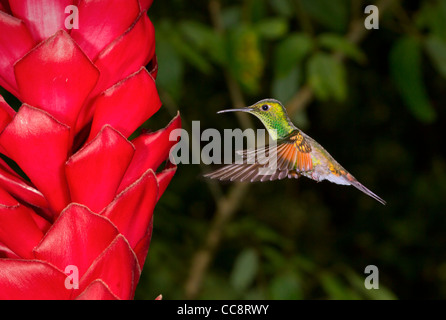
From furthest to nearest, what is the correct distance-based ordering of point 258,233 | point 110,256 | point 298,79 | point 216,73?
point 216,73 → point 258,233 → point 298,79 → point 110,256

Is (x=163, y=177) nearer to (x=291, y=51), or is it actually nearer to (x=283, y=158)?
(x=283, y=158)

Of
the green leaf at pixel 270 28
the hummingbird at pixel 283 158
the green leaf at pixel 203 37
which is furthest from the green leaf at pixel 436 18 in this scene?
the hummingbird at pixel 283 158

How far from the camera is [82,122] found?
363mm

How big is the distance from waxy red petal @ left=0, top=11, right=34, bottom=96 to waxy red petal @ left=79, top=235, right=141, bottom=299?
0.11 m

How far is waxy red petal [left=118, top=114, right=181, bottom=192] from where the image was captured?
0.36 meters

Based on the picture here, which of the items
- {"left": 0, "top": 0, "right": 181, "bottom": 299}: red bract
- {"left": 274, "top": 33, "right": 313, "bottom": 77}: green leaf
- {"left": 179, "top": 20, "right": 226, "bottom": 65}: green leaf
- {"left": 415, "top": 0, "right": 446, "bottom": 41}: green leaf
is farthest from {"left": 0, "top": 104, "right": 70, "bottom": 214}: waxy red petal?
{"left": 415, "top": 0, "right": 446, "bottom": 41}: green leaf

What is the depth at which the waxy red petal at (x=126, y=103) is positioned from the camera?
0.33 meters

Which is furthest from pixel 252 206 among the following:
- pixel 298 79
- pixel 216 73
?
pixel 298 79

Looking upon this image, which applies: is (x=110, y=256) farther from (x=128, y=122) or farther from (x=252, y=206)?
(x=252, y=206)

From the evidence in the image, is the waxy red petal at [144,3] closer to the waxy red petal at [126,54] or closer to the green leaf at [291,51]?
the waxy red petal at [126,54]

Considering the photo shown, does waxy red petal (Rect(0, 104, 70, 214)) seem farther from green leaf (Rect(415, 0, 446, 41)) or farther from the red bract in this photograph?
green leaf (Rect(415, 0, 446, 41))

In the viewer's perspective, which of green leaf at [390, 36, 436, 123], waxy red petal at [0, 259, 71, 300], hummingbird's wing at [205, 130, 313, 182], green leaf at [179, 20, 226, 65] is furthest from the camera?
green leaf at [179, 20, 226, 65]

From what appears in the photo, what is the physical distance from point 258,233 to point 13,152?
1.05 metres
